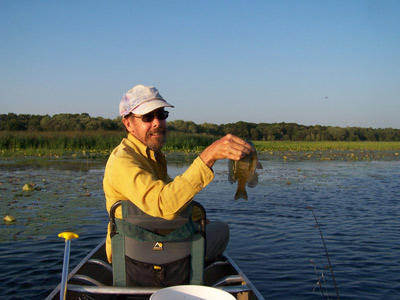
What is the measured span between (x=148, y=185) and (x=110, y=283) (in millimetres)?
2108

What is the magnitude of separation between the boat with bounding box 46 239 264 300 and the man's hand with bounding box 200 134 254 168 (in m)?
1.04

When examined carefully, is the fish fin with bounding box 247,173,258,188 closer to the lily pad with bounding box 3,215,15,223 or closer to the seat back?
the seat back

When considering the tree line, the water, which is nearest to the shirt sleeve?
the water

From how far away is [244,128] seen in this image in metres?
52.0

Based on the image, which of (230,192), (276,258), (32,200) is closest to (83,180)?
(32,200)

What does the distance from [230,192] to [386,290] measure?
669 centimetres

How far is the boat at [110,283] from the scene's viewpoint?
283 cm

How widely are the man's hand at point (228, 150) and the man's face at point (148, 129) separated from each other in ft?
2.56

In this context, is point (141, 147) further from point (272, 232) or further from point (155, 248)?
point (272, 232)

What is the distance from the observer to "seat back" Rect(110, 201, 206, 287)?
8.59 feet

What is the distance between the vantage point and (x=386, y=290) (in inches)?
192

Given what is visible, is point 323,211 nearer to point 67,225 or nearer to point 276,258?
point 276,258

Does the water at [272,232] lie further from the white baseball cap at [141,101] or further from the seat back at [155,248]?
the white baseball cap at [141,101]

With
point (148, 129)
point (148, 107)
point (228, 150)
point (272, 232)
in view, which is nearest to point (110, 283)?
point (148, 129)
